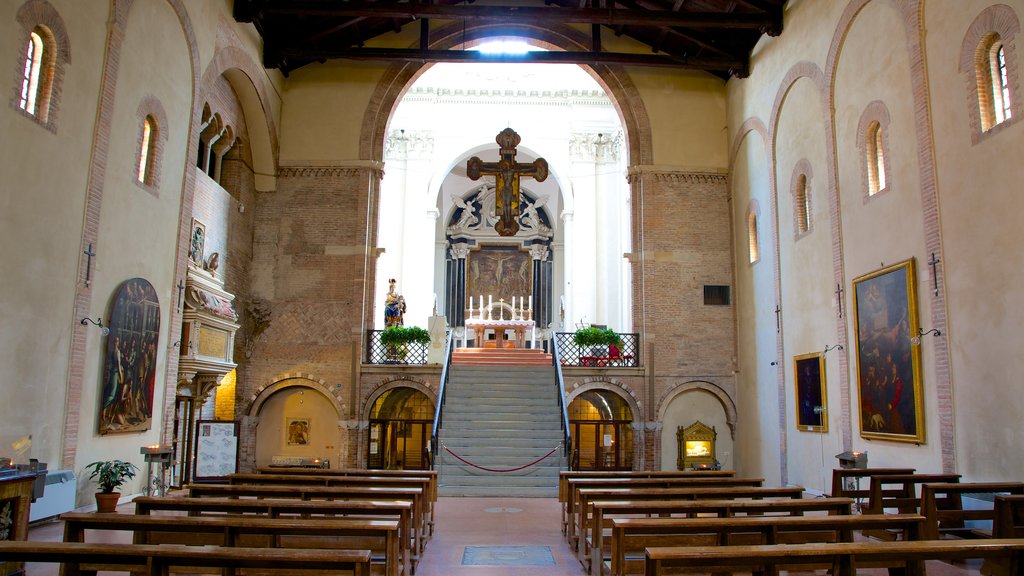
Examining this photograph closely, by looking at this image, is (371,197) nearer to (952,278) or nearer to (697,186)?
(697,186)

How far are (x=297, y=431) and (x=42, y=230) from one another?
32.9 ft

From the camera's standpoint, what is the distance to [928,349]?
11.0m

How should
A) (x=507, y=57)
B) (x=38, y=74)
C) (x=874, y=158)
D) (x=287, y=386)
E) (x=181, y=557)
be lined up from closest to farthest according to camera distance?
(x=181, y=557), (x=38, y=74), (x=874, y=158), (x=507, y=57), (x=287, y=386)

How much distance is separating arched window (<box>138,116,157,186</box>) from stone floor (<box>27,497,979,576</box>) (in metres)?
5.33

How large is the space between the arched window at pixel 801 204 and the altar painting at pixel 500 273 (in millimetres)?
16923

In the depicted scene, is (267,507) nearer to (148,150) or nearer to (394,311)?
(148,150)

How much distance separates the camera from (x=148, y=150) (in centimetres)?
1320

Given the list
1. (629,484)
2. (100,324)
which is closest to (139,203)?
(100,324)

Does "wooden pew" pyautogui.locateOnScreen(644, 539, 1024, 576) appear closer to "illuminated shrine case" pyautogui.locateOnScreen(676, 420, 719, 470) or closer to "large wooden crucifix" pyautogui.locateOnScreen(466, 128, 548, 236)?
"large wooden crucifix" pyautogui.locateOnScreen(466, 128, 548, 236)

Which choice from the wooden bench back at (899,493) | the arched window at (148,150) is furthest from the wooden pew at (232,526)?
the arched window at (148,150)

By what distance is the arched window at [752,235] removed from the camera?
18.5m

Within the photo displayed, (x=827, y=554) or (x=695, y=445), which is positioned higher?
(x=695, y=445)

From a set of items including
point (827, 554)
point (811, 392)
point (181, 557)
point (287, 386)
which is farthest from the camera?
point (287, 386)

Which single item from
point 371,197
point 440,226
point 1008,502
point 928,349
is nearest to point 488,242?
point 440,226
